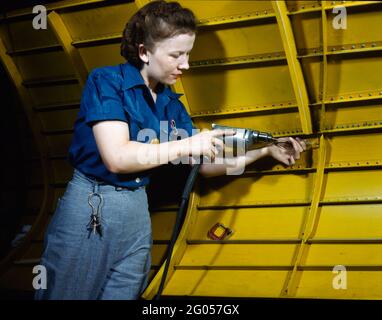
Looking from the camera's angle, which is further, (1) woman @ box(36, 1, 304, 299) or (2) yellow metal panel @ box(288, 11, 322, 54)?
(2) yellow metal panel @ box(288, 11, 322, 54)

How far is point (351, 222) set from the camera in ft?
11.3

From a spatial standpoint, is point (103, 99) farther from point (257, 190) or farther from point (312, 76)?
point (257, 190)

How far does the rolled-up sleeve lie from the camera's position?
2059 millimetres

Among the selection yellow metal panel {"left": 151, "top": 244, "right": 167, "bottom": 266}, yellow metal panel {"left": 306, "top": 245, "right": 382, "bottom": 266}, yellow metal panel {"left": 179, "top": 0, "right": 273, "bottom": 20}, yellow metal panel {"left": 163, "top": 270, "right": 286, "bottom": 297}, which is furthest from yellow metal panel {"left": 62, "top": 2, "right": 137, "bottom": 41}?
yellow metal panel {"left": 306, "top": 245, "right": 382, "bottom": 266}

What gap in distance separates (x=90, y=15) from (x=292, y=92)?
1.88m

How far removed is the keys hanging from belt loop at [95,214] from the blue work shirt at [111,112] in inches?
3.8

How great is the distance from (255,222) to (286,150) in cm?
82

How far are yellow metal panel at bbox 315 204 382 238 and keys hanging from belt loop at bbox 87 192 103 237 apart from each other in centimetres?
195

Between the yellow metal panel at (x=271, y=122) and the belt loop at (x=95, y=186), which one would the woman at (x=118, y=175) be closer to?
the belt loop at (x=95, y=186)

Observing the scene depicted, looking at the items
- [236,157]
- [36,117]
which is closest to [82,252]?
[236,157]

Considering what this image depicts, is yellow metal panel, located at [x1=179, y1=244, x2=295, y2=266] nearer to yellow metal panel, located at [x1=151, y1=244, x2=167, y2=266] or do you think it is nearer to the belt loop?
yellow metal panel, located at [x1=151, y1=244, x2=167, y2=266]

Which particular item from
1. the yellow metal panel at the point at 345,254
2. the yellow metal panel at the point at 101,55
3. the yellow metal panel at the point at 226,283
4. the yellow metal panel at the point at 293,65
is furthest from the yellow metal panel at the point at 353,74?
the yellow metal panel at the point at 101,55

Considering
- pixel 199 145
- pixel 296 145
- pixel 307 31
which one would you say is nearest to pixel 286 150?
pixel 296 145
